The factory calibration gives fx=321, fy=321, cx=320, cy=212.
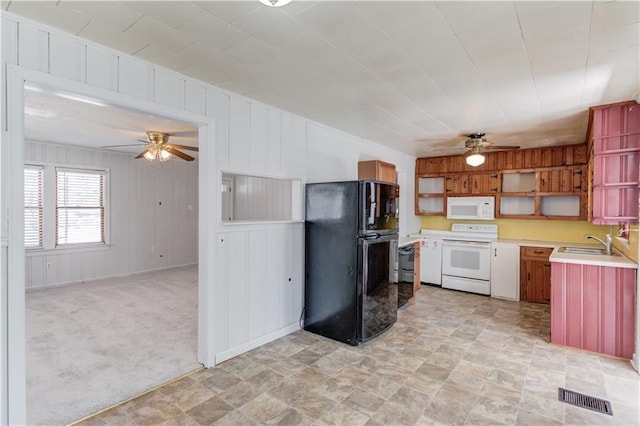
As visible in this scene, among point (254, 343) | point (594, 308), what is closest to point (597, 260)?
point (594, 308)

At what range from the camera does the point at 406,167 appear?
6113 mm

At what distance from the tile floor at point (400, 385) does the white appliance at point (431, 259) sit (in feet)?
6.70

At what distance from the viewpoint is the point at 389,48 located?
209 cm

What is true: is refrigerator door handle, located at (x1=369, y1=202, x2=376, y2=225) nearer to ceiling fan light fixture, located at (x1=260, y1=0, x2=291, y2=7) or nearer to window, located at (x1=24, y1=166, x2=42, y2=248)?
ceiling fan light fixture, located at (x1=260, y1=0, x2=291, y2=7)

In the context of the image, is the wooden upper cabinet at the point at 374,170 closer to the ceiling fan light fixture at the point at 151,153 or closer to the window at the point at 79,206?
the ceiling fan light fixture at the point at 151,153

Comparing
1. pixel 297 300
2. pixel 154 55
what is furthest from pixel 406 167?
pixel 154 55

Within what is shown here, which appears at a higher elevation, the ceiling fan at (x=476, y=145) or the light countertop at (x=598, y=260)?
the ceiling fan at (x=476, y=145)

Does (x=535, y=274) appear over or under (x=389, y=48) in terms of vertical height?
under

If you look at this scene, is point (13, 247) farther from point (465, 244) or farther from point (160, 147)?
point (465, 244)

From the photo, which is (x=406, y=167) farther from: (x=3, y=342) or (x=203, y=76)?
(x=3, y=342)

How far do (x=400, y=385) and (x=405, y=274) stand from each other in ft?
7.09

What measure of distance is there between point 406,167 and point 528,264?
257 cm

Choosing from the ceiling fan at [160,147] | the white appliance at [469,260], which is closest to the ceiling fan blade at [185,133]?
the ceiling fan at [160,147]

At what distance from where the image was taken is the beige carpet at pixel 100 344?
2.37m
